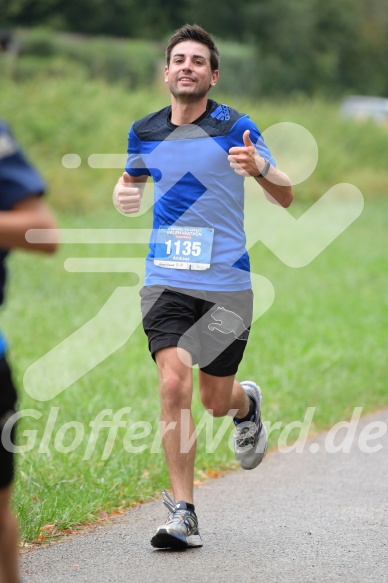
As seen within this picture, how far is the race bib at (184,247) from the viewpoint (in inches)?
219

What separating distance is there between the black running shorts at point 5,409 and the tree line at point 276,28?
48.2 meters

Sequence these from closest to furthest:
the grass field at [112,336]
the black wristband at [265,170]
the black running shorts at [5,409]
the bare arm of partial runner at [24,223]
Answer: the bare arm of partial runner at [24,223] → the black running shorts at [5,409] → the black wristband at [265,170] → the grass field at [112,336]

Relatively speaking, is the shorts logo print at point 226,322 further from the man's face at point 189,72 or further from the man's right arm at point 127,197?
the man's face at point 189,72

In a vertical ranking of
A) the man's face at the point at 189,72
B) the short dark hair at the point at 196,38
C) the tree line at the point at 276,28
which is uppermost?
the tree line at the point at 276,28

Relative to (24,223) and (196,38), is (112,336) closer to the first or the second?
(196,38)

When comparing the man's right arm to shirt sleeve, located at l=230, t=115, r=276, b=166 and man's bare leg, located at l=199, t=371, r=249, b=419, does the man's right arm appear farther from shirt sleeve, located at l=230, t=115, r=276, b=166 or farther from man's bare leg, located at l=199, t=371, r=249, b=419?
man's bare leg, located at l=199, t=371, r=249, b=419

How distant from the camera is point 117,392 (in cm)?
955

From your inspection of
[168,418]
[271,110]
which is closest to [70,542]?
[168,418]

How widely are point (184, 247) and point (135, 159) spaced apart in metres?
0.56

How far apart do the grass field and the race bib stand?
139 cm

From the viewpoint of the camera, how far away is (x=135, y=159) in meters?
5.83

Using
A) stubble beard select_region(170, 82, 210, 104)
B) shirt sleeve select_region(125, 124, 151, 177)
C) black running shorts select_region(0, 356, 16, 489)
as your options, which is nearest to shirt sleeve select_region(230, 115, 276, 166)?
stubble beard select_region(170, 82, 210, 104)

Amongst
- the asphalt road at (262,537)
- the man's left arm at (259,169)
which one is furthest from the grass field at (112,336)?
the man's left arm at (259,169)

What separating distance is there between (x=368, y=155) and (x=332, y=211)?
11277 mm
